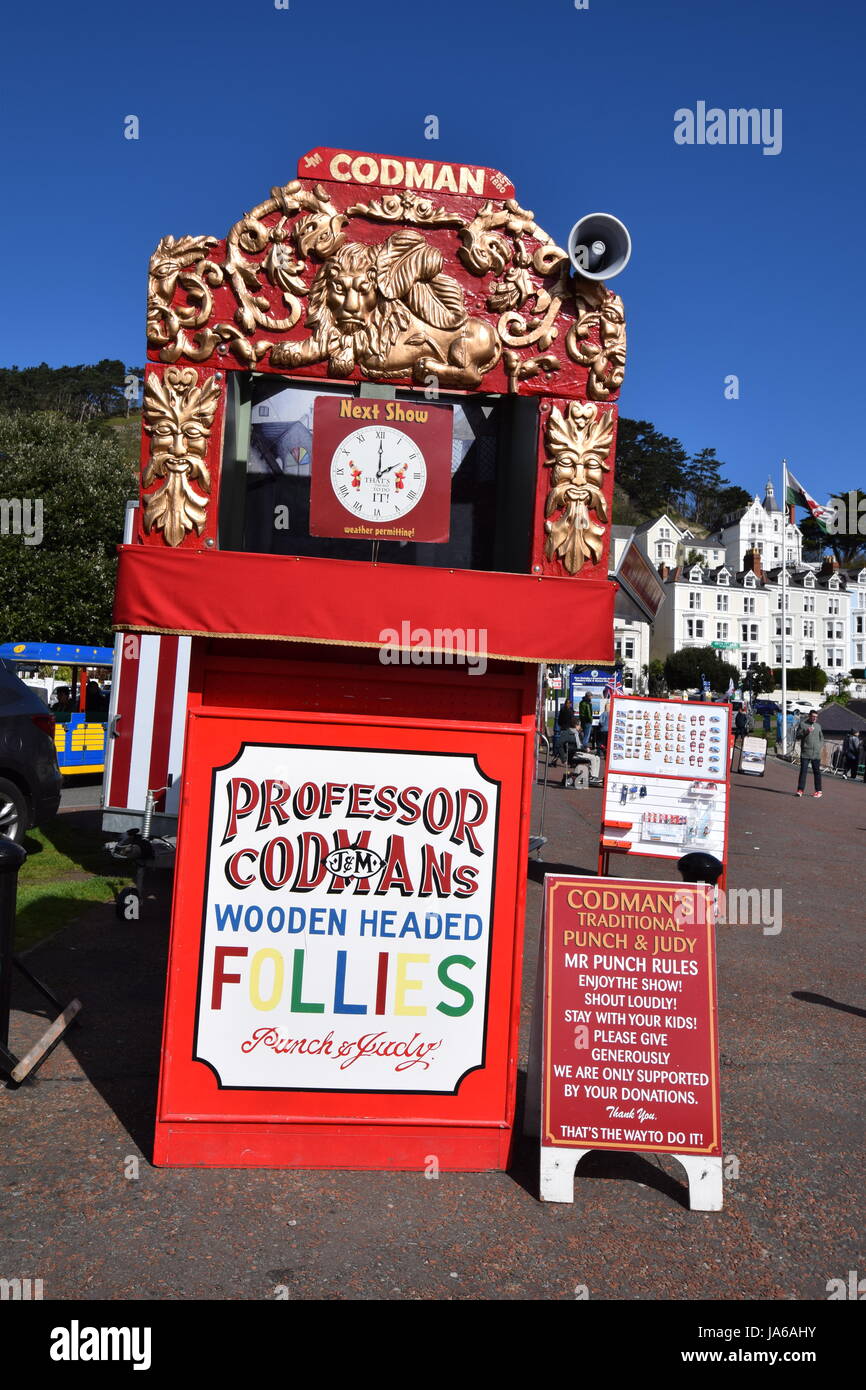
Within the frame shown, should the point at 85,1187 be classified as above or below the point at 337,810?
below

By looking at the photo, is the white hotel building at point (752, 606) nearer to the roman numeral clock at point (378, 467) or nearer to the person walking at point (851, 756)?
the person walking at point (851, 756)

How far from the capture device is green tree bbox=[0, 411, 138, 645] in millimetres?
32531

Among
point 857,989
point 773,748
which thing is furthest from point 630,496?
point 857,989

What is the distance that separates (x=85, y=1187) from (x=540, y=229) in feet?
13.8

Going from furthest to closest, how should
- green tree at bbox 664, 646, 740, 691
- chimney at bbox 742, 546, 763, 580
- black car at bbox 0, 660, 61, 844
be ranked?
chimney at bbox 742, 546, 763, 580
green tree at bbox 664, 646, 740, 691
black car at bbox 0, 660, 61, 844

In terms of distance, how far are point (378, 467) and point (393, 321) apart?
24.0 inches

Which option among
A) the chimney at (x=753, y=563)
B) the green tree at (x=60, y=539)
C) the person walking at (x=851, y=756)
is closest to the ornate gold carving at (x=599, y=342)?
the green tree at (x=60, y=539)

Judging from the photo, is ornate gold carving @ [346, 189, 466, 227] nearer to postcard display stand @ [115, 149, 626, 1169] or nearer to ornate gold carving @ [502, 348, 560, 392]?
postcard display stand @ [115, 149, 626, 1169]

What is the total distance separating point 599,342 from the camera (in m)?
4.55

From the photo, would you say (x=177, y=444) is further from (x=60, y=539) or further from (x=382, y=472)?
(x=60, y=539)

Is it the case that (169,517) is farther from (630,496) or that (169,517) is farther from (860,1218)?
(630,496)

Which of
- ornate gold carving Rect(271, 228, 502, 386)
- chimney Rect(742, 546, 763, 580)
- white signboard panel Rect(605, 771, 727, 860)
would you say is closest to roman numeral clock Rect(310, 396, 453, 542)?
ornate gold carving Rect(271, 228, 502, 386)

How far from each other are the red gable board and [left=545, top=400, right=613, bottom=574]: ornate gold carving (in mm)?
1414
